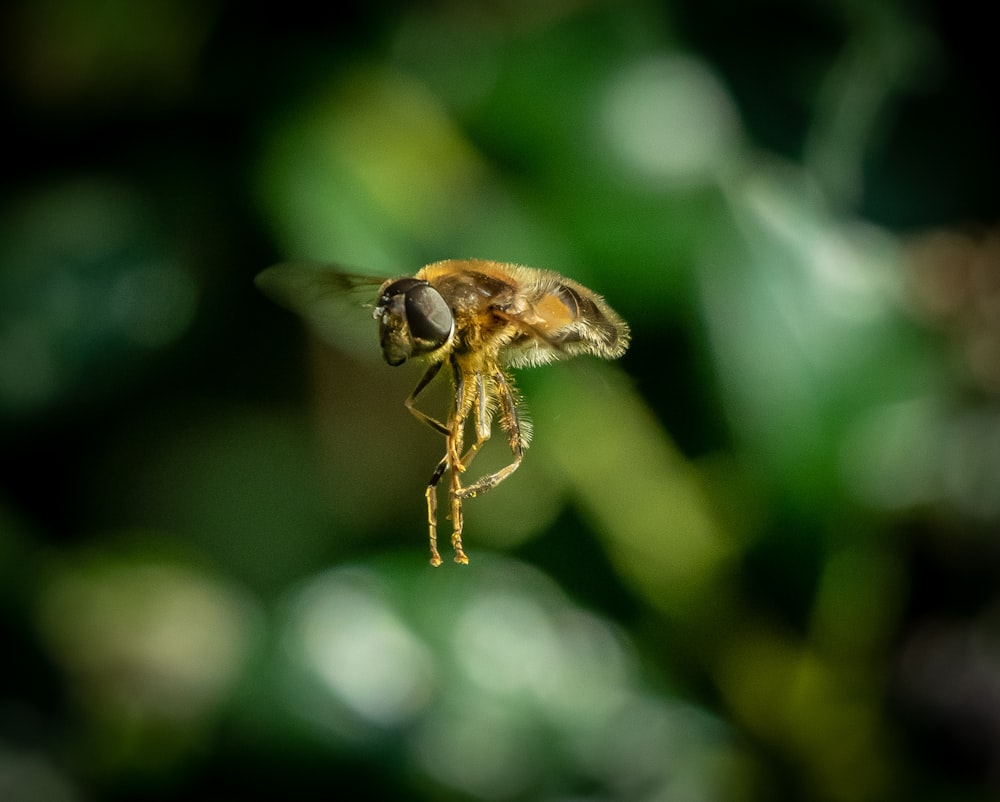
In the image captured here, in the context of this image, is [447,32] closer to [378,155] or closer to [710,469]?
[378,155]

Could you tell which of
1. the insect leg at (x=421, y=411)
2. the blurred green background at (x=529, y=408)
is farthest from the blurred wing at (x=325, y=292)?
the insect leg at (x=421, y=411)

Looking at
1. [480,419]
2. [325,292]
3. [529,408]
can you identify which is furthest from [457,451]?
[529,408]

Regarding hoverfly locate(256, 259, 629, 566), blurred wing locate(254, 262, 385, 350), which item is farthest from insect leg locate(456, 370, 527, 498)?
blurred wing locate(254, 262, 385, 350)

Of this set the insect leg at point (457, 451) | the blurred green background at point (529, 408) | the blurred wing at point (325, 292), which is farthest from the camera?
the blurred green background at point (529, 408)

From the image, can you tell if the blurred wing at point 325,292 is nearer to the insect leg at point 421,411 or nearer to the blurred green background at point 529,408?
the blurred green background at point 529,408

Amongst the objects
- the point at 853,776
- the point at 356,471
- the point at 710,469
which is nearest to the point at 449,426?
the point at 710,469
